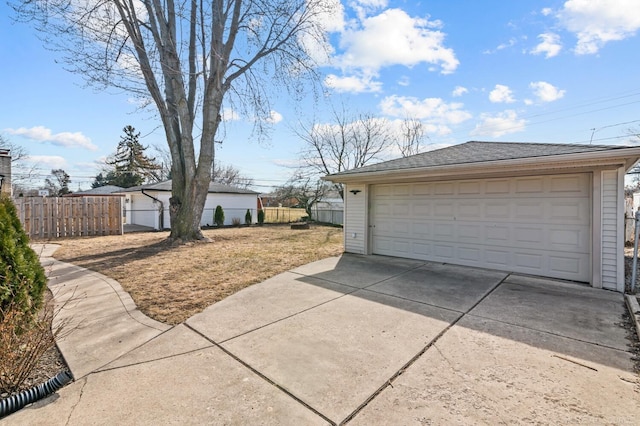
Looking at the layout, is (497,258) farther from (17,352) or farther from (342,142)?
(342,142)

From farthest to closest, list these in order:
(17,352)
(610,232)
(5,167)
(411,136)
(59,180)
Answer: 1. (59,180)
2. (411,136)
3. (5,167)
4. (610,232)
5. (17,352)

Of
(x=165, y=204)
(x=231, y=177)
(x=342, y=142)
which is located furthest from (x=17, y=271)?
(x=231, y=177)

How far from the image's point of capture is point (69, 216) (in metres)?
12.3

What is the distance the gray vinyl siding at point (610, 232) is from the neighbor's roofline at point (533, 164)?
1.14ft

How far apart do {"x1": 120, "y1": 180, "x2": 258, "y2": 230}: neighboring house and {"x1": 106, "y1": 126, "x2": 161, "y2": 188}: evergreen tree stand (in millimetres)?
15399

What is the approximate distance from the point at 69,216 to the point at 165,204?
458 cm

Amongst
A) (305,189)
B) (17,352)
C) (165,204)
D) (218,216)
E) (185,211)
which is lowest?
(17,352)

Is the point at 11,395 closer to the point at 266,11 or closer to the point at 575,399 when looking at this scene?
the point at 575,399

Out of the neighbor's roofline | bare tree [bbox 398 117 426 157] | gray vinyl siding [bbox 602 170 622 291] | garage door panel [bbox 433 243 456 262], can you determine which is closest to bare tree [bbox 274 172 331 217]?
bare tree [bbox 398 117 426 157]

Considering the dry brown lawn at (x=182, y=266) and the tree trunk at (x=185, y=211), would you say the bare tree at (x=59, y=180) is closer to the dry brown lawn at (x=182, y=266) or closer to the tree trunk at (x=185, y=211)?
the dry brown lawn at (x=182, y=266)

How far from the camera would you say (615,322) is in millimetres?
3596

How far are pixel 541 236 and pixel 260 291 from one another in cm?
558

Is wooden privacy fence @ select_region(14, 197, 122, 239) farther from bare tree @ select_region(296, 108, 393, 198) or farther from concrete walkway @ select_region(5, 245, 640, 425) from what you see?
bare tree @ select_region(296, 108, 393, 198)

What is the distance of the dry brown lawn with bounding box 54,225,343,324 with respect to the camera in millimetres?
4434
